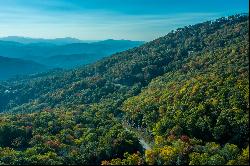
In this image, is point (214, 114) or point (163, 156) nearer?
point (163, 156)

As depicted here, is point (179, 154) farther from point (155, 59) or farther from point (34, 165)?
point (155, 59)

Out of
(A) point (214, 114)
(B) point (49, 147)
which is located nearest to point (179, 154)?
(A) point (214, 114)

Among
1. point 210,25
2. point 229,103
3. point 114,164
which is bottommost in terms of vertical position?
point 114,164

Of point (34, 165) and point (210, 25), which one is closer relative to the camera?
point (34, 165)

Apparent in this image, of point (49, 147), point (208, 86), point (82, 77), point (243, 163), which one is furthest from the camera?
point (82, 77)

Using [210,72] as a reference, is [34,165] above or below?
below

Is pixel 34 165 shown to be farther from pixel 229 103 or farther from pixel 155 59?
pixel 155 59

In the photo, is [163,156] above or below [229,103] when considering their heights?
below

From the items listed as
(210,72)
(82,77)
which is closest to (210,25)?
(82,77)

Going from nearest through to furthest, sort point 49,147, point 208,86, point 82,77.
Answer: point 49,147
point 208,86
point 82,77
